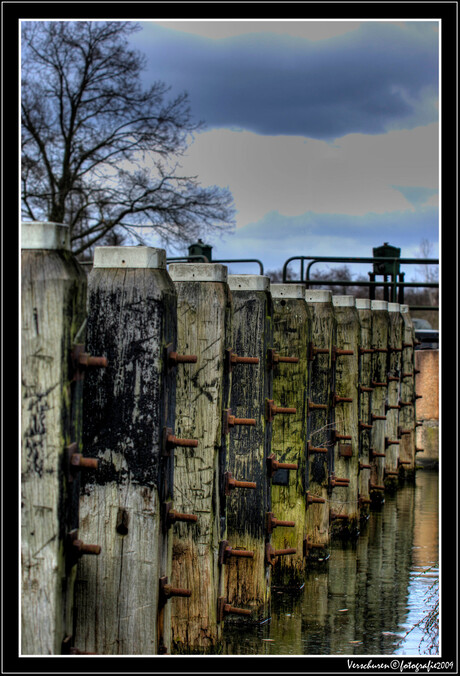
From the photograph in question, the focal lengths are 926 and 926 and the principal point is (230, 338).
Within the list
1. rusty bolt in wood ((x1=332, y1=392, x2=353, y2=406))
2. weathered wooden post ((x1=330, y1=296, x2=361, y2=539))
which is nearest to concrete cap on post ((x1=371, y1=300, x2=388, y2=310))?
weathered wooden post ((x1=330, y1=296, x2=361, y2=539))

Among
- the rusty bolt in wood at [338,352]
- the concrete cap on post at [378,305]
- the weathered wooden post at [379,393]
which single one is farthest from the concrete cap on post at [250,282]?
the concrete cap on post at [378,305]

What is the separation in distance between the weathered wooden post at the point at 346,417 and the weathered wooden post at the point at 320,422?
2.40 feet

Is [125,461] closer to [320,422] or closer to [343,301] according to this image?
[320,422]

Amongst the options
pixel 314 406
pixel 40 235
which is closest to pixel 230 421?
pixel 40 235

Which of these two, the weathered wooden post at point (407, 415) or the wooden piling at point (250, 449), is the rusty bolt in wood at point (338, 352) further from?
the weathered wooden post at point (407, 415)

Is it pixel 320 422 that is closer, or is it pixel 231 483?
pixel 231 483

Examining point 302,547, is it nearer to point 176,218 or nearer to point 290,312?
point 290,312

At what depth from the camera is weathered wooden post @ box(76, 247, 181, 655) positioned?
3.61 metres

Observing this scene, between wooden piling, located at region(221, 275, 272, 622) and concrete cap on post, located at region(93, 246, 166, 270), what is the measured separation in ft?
5.72

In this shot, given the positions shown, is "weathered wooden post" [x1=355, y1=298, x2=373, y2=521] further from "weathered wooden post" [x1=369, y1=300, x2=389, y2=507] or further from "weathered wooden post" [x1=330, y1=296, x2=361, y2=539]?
"weathered wooden post" [x1=330, y1=296, x2=361, y2=539]

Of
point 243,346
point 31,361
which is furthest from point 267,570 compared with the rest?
point 31,361

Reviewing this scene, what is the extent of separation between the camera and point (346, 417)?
8414mm

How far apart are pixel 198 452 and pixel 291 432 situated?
1990mm

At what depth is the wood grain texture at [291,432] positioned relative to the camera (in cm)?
646
